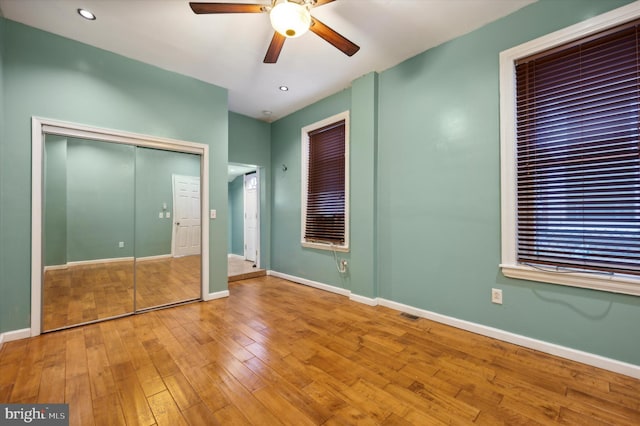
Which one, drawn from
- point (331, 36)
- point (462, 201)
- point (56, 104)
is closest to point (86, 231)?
point (56, 104)

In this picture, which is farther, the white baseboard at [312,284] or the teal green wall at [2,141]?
the white baseboard at [312,284]

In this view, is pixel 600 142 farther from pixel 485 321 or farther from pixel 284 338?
pixel 284 338

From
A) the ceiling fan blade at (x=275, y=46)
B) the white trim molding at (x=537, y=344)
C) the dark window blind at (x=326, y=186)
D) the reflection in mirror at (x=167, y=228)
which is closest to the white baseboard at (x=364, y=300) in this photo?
the white trim molding at (x=537, y=344)

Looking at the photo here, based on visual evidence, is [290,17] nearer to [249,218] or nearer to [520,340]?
[520,340]

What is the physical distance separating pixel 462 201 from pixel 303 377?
7.11ft

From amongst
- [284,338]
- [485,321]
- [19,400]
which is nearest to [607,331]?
[485,321]

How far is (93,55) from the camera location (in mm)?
2783

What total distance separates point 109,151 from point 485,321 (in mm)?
4330

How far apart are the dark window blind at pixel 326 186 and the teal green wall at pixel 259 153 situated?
1059 mm

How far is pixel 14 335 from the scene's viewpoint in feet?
7.78

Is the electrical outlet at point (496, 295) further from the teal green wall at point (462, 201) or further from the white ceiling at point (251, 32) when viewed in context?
the white ceiling at point (251, 32)

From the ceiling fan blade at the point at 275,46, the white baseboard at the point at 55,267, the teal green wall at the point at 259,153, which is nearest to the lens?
the ceiling fan blade at the point at 275,46

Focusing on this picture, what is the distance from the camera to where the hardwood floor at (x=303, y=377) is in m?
1.50

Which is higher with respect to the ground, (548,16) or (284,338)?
(548,16)
